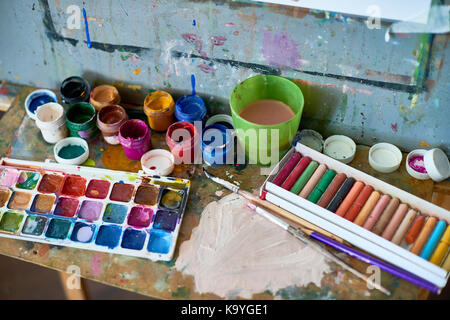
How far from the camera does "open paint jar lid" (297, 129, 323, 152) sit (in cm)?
190

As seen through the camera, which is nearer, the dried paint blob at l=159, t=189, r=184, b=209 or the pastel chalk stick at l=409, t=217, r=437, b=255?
the pastel chalk stick at l=409, t=217, r=437, b=255

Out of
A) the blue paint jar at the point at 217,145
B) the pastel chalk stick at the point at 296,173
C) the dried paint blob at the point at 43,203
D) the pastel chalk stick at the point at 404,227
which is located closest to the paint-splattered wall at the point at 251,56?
the blue paint jar at the point at 217,145

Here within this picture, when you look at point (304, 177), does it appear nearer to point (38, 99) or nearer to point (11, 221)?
point (11, 221)

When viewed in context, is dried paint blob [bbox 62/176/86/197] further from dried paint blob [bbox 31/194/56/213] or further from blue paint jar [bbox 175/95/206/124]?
blue paint jar [bbox 175/95/206/124]

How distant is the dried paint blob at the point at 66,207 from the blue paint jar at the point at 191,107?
0.51m

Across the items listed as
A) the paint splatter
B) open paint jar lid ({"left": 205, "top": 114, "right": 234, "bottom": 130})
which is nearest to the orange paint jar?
open paint jar lid ({"left": 205, "top": 114, "right": 234, "bottom": 130})

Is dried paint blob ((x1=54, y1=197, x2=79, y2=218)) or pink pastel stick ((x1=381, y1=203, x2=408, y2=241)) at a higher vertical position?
pink pastel stick ((x1=381, y1=203, x2=408, y2=241))

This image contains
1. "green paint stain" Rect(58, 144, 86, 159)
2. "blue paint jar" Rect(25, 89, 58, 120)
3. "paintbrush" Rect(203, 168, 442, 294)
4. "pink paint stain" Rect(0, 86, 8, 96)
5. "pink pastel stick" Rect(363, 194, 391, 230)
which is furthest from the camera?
"pink paint stain" Rect(0, 86, 8, 96)

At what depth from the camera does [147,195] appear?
1.80 m

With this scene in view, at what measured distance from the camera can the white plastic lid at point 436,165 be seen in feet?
5.70

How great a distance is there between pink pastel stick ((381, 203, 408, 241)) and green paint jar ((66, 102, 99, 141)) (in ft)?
3.78

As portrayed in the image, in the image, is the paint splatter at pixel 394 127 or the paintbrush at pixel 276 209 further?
the paint splatter at pixel 394 127

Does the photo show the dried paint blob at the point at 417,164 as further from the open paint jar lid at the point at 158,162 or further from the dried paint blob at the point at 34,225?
the dried paint blob at the point at 34,225

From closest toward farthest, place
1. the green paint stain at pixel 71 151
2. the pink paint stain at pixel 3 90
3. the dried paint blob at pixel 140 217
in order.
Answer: the dried paint blob at pixel 140 217
the green paint stain at pixel 71 151
the pink paint stain at pixel 3 90
